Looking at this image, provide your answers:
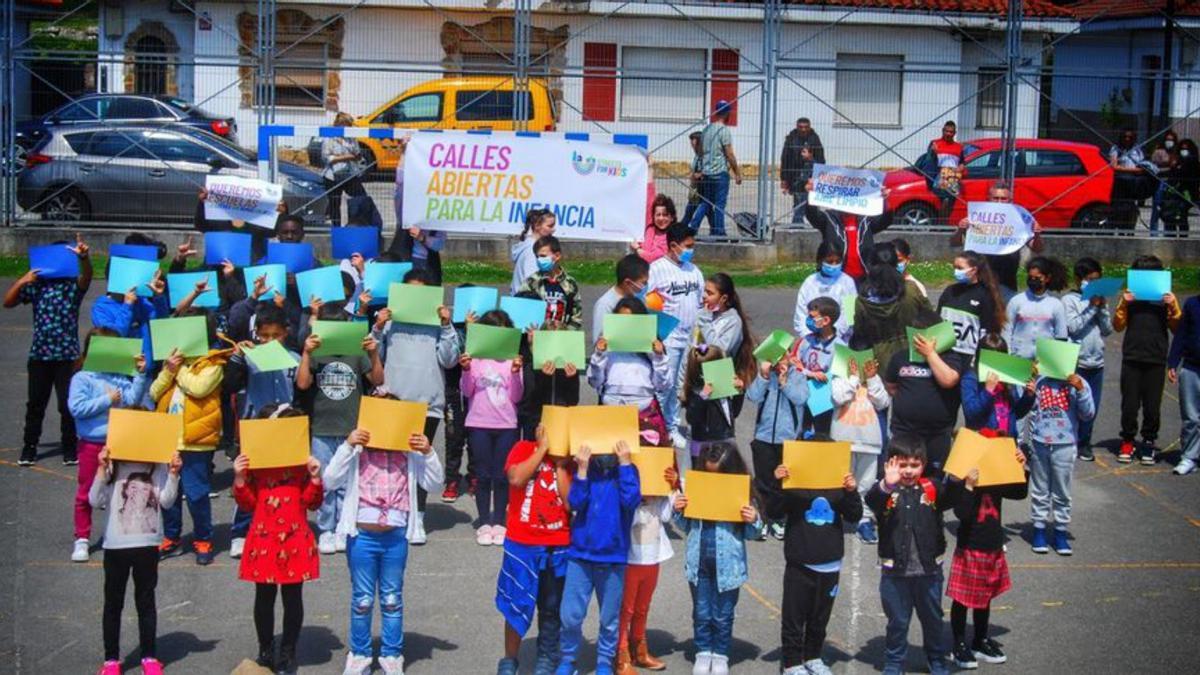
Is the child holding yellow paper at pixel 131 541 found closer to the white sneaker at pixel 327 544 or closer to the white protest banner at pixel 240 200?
the white sneaker at pixel 327 544

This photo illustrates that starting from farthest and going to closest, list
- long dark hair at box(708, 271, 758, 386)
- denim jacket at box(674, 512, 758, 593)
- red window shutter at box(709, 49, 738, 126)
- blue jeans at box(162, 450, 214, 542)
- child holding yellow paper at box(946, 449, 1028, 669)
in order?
red window shutter at box(709, 49, 738, 126), long dark hair at box(708, 271, 758, 386), blue jeans at box(162, 450, 214, 542), child holding yellow paper at box(946, 449, 1028, 669), denim jacket at box(674, 512, 758, 593)

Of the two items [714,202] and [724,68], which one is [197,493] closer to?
[714,202]

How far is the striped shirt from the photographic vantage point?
12305mm

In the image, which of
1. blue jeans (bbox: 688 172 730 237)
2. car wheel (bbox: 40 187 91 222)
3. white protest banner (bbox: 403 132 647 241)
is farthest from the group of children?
car wheel (bbox: 40 187 91 222)

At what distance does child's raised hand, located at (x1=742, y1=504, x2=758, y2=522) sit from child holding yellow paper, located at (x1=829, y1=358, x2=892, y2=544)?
224 centimetres

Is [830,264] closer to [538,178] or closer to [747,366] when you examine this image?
[747,366]

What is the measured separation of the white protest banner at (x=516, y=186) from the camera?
13.4m

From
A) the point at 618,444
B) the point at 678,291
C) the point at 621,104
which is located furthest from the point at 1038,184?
the point at 618,444

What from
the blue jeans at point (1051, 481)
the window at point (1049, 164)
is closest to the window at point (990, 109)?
the window at point (1049, 164)

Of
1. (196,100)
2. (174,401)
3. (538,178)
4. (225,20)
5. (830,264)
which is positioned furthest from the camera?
(225,20)

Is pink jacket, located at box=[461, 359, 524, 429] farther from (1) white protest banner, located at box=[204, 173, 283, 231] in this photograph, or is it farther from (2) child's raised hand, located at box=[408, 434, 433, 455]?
(1) white protest banner, located at box=[204, 173, 283, 231]

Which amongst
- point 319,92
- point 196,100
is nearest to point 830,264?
point 319,92

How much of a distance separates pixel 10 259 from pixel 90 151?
186cm

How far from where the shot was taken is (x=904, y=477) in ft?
28.1
